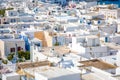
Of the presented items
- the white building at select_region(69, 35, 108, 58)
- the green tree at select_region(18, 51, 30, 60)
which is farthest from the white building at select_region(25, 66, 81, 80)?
the green tree at select_region(18, 51, 30, 60)

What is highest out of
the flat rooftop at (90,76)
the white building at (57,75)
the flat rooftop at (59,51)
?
the white building at (57,75)

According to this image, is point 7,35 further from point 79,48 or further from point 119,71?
point 119,71

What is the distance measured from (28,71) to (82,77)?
216cm

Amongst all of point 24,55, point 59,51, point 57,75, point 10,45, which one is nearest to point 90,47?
point 59,51

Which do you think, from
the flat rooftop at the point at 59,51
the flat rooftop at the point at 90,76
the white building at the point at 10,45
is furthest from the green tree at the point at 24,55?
the flat rooftop at the point at 90,76

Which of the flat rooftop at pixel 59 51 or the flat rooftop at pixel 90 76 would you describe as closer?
the flat rooftop at pixel 90 76

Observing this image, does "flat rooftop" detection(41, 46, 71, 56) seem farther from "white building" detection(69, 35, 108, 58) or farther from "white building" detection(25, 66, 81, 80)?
"white building" detection(25, 66, 81, 80)

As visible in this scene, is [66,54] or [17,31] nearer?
[66,54]

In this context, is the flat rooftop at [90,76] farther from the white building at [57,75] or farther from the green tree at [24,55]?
the green tree at [24,55]

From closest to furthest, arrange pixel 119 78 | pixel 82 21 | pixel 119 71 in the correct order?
pixel 119 78 < pixel 119 71 < pixel 82 21

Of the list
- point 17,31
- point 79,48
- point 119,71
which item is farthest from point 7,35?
point 119,71

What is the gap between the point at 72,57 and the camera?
15586 mm

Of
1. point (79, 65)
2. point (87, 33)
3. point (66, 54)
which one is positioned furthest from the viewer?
point (87, 33)

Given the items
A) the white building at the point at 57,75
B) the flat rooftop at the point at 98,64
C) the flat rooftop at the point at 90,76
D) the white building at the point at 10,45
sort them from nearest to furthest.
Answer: the white building at the point at 57,75 < the flat rooftop at the point at 90,76 < the flat rooftop at the point at 98,64 < the white building at the point at 10,45
